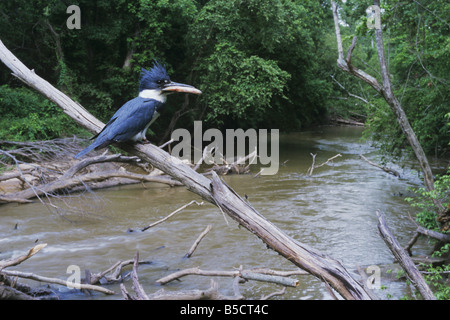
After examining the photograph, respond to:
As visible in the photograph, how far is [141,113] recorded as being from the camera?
329 cm

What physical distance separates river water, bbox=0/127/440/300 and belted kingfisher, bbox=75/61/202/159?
990 mm

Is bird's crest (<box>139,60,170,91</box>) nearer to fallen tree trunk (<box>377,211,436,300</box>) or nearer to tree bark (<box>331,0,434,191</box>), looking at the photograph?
fallen tree trunk (<box>377,211,436,300</box>)

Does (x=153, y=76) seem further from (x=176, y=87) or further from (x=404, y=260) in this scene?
(x=404, y=260)

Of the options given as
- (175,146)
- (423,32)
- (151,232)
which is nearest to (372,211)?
(423,32)

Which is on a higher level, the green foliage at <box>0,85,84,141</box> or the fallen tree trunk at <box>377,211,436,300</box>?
the green foliage at <box>0,85,84,141</box>

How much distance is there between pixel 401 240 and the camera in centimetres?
654

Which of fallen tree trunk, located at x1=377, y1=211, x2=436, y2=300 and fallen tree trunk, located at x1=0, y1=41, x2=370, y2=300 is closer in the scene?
fallen tree trunk, located at x1=0, y1=41, x2=370, y2=300

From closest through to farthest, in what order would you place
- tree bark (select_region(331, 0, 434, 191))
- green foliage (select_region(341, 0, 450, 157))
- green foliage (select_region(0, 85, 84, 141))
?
tree bark (select_region(331, 0, 434, 191)), green foliage (select_region(341, 0, 450, 157)), green foliage (select_region(0, 85, 84, 141))

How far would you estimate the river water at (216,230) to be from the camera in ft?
17.4

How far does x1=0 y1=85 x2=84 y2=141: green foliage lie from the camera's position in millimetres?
10070

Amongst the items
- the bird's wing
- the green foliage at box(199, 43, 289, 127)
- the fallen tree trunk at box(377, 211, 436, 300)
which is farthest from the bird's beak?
the green foliage at box(199, 43, 289, 127)

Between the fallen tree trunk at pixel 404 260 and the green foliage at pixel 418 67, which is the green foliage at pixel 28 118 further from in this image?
the fallen tree trunk at pixel 404 260

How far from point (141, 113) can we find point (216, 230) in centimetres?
403
